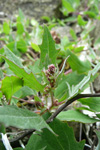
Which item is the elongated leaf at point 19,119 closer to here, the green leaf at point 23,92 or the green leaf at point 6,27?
the green leaf at point 23,92

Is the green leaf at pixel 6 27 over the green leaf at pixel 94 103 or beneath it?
over

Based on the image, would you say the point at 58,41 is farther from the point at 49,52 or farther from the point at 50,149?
the point at 50,149

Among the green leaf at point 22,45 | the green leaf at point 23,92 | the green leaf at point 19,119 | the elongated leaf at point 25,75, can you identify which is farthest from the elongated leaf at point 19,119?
the green leaf at point 22,45

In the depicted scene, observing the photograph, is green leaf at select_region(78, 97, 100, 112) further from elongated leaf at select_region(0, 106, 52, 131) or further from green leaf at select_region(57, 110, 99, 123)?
elongated leaf at select_region(0, 106, 52, 131)

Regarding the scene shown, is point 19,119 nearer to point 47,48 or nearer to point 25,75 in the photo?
point 25,75

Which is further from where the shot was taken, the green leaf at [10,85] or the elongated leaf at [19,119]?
the green leaf at [10,85]

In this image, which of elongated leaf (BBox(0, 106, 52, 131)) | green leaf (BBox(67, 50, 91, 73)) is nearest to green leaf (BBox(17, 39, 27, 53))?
green leaf (BBox(67, 50, 91, 73))
